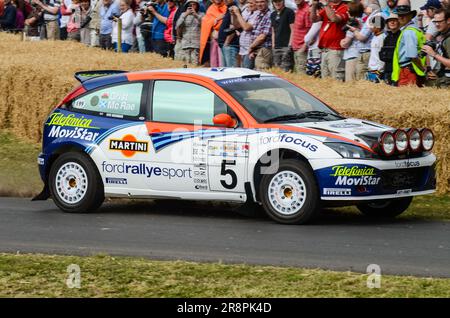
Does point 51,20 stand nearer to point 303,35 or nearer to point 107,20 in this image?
point 107,20

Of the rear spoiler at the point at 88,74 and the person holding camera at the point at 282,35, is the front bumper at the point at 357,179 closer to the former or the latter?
the rear spoiler at the point at 88,74

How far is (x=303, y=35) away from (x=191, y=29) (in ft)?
9.56

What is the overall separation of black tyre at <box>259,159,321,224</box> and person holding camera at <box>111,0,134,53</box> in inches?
505

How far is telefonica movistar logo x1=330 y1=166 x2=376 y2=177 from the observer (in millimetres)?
12070

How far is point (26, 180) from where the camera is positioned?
16703 mm

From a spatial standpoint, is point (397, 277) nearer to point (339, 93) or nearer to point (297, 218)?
point (297, 218)

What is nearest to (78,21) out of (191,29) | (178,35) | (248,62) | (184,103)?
(178,35)

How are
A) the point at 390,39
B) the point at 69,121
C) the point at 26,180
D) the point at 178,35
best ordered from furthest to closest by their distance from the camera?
the point at 178,35, the point at 390,39, the point at 26,180, the point at 69,121

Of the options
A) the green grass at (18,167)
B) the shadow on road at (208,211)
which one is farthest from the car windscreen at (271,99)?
the green grass at (18,167)

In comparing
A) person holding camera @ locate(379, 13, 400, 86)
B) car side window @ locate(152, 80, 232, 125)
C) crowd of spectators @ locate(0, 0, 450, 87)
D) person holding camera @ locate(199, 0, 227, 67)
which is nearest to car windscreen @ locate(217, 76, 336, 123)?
car side window @ locate(152, 80, 232, 125)

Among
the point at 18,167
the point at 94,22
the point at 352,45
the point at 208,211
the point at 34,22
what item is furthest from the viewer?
the point at 34,22

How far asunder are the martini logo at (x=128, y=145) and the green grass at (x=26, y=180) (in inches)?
92.2

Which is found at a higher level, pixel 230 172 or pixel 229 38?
pixel 229 38

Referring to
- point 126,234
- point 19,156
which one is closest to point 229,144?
point 126,234
